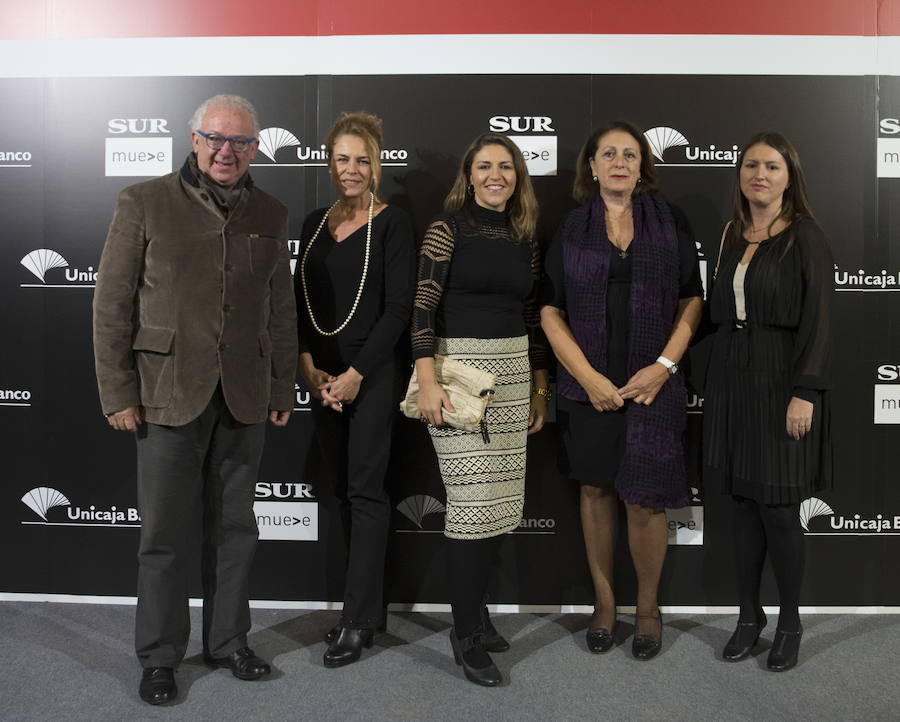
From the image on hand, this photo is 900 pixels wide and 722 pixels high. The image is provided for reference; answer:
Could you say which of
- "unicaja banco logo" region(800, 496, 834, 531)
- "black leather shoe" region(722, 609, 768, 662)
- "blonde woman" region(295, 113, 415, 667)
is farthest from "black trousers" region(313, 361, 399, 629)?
"unicaja banco logo" region(800, 496, 834, 531)

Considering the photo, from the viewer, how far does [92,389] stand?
11.3 ft

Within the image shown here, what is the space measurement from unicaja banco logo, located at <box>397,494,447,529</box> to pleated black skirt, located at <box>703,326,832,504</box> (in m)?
1.21

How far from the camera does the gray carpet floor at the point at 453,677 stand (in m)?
2.50

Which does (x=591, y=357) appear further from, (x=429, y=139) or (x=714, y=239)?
(x=429, y=139)

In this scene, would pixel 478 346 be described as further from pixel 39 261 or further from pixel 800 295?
pixel 39 261

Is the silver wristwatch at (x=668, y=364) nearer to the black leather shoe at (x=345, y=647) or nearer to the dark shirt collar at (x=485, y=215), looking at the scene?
the dark shirt collar at (x=485, y=215)

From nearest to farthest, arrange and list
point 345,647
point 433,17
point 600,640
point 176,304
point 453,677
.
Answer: point 176,304 → point 453,677 → point 345,647 → point 600,640 → point 433,17

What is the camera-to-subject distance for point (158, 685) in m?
2.54

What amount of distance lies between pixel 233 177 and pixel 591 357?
1.38 metres

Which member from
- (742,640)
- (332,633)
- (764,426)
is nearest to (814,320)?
(764,426)

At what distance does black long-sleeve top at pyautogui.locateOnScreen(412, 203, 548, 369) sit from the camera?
8.82 ft

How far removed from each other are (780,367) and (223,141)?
201 cm

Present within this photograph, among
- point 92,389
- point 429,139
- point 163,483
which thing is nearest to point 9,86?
point 92,389

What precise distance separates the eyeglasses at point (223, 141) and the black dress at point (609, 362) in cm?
116
